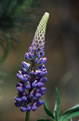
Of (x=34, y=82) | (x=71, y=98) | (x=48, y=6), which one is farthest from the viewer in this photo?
(x=48, y=6)

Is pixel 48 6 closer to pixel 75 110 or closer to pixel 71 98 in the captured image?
pixel 71 98

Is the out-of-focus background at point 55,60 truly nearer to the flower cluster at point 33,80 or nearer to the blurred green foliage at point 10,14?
the blurred green foliage at point 10,14

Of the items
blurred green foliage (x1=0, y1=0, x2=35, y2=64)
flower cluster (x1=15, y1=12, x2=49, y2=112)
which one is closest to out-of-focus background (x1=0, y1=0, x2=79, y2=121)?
blurred green foliage (x1=0, y1=0, x2=35, y2=64)

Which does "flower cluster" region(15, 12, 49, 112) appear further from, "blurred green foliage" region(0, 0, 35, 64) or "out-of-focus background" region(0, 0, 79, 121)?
"out-of-focus background" region(0, 0, 79, 121)

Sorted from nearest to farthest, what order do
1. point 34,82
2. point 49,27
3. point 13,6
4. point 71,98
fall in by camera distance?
point 34,82, point 13,6, point 71,98, point 49,27

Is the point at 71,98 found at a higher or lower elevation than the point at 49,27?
lower

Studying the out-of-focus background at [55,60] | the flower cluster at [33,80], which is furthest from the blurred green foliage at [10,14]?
the out-of-focus background at [55,60]

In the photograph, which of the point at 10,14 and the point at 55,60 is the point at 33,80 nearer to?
the point at 10,14

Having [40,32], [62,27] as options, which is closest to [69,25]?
[62,27]
